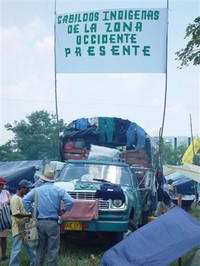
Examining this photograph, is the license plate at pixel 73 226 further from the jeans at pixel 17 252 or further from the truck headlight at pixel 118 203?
the jeans at pixel 17 252

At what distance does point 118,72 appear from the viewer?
11.8m

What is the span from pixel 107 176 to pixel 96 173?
260mm

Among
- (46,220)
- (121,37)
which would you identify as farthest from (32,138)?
(46,220)

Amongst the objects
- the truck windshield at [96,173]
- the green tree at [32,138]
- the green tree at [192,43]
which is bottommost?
the green tree at [32,138]

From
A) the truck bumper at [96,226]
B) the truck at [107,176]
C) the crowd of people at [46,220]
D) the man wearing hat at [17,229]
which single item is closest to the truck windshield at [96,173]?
the truck at [107,176]

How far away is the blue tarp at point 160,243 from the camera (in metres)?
5.14

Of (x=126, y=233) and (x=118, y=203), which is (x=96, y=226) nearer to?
(x=118, y=203)

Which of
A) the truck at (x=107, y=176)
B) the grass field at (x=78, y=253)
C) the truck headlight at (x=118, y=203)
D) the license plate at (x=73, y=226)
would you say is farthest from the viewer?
the truck headlight at (x=118, y=203)

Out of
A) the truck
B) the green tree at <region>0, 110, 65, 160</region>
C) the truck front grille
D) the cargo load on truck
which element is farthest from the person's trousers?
the green tree at <region>0, 110, 65, 160</region>

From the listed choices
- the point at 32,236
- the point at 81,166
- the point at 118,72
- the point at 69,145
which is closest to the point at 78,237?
the point at 81,166

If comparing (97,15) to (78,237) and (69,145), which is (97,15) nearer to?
(69,145)

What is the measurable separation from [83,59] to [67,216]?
5.73 meters

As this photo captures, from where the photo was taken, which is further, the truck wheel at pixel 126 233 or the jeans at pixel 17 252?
the truck wheel at pixel 126 233

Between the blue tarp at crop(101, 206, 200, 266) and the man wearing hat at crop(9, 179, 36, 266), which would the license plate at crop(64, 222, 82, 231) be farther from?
the blue tarp at crop(101, 206, 200, 266)
